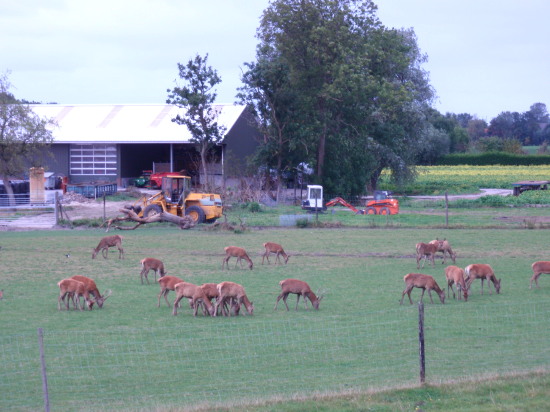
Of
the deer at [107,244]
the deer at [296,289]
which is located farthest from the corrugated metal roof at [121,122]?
the deer at [296,289]

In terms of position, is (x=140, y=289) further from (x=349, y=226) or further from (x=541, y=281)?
(x=349, y=226)

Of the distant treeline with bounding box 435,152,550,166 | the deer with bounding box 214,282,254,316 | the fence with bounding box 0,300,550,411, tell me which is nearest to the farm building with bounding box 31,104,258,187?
the deer with bounding box 214,282,254,316

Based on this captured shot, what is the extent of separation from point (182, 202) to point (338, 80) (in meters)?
19.8

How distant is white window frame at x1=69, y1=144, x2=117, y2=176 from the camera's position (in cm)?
6762

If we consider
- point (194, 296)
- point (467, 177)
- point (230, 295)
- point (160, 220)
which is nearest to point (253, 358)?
point (230, 295)

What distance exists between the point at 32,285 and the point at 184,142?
44.1 m

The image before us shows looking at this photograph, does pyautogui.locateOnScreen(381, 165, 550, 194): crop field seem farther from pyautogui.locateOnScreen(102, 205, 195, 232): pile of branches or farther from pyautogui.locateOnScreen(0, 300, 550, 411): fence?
pyautogui.locateOnScreen(0, 300, 550, 411): fence

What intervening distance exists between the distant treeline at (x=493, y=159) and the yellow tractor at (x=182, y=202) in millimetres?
77090

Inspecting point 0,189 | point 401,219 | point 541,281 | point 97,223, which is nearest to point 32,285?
point 541,281

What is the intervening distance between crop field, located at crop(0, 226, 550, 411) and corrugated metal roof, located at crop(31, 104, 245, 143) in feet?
138

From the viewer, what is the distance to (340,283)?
68.1 ft

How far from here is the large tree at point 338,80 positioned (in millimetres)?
56781

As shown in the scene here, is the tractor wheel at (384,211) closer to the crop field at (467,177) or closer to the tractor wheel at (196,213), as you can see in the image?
the tractor wheel at (196,213)

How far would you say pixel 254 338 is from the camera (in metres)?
13.7
